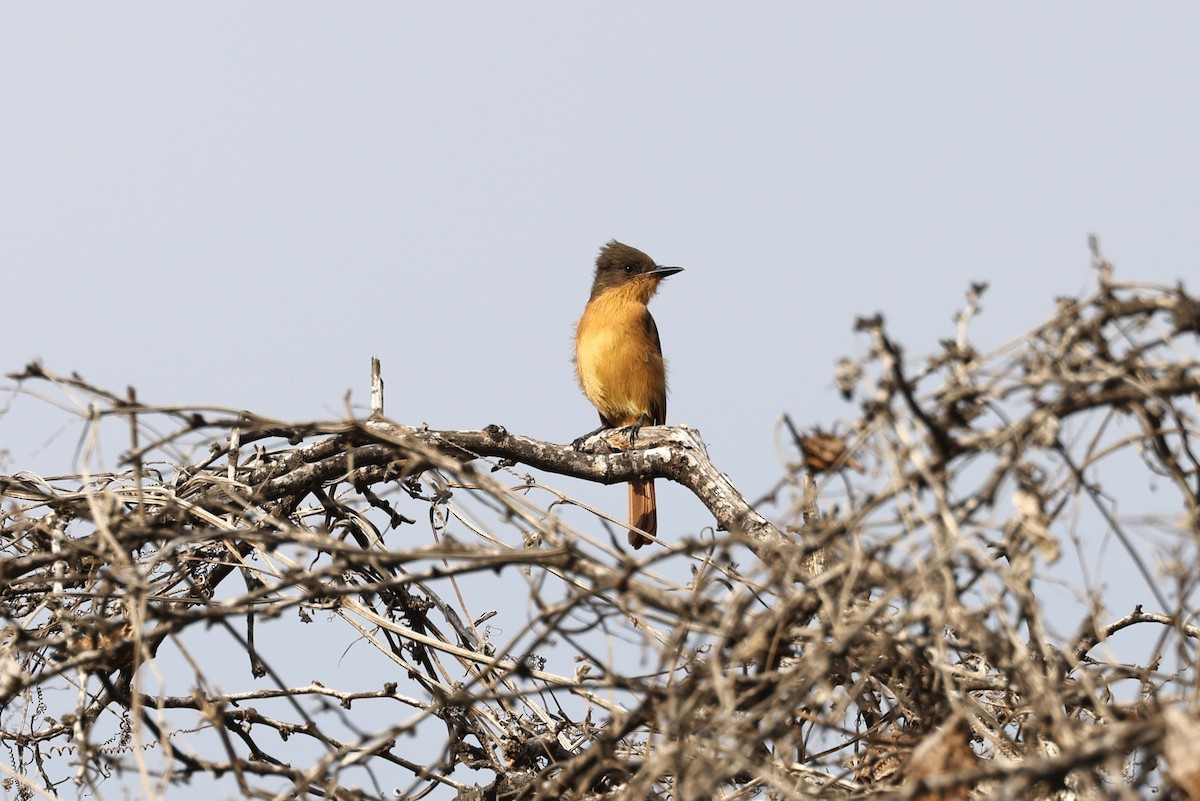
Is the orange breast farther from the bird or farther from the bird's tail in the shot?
the bird's tail

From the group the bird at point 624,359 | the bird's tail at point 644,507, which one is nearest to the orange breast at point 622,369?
the bird at point 624,359

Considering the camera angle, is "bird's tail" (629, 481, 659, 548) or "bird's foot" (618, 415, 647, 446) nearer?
"bird's foot" (618, 415, 647, 446)

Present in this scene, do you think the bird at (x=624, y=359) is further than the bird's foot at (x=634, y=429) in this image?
Yes

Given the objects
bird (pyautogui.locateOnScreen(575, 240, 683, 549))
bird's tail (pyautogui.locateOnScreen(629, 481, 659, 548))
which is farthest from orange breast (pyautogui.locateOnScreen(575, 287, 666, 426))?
bird's tail (pyautogui.locateOnScreen(629, 481, 659, 548))

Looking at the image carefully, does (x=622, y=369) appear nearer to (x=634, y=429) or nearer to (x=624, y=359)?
(x=624, y=359)

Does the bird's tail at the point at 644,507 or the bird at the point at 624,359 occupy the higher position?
the bird at the point at 624,359

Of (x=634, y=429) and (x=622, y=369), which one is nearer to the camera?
(x=634, y=429)

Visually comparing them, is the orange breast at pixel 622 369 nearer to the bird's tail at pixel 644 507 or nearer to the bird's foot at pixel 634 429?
the bird's foot at pixel 634 429

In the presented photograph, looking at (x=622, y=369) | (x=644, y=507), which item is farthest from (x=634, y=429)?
(x=622, y=369)

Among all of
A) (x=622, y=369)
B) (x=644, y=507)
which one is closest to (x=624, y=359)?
(x=622, y=369)

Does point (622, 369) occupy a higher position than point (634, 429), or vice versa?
point (622, 369)

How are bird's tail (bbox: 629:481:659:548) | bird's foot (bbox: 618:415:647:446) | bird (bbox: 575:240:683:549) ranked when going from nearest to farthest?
1. bird's foot (bbox: 618:415:647:446)
2. bird's tail (bbox: 629:481:659:548)
3. bird (bbox: 575:240:683:549)

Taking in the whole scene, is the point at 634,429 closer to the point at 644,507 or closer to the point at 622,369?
the point at 644,507

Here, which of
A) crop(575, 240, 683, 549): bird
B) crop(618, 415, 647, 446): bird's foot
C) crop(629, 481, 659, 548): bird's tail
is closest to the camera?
crop(618, 415, 647, 446): bird's foot
